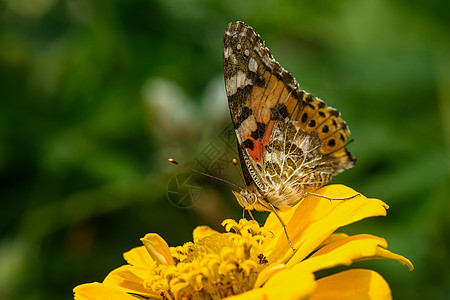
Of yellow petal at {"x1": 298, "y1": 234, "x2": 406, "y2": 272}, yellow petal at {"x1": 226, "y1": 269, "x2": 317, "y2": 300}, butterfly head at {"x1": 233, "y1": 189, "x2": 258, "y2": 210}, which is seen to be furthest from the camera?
butterfly head at {"x1": 233, "y1": 189, "x2": 258, "y2": 210}

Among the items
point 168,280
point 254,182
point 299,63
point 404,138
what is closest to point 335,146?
point 254,182

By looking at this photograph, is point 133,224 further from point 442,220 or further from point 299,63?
point 442,220

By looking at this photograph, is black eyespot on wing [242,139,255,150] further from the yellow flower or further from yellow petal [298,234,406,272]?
yellow petal [298,234,406,272]

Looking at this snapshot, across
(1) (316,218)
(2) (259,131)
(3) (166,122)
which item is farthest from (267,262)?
(3) (166,122)

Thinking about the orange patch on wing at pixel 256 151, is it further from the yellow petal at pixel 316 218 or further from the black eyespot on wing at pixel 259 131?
the yellow petal at pixel 316 218

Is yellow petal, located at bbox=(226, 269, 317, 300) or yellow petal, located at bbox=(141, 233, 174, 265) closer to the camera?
yellow petal, located at bbox=(226, 269, 317, 300)

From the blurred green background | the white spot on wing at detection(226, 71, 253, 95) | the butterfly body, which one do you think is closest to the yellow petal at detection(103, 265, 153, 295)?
the butterfly body
